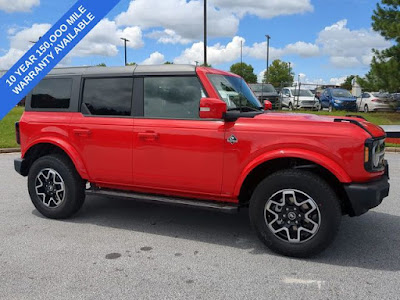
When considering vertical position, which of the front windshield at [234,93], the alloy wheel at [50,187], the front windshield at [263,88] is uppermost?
the front windshield at [263,88]

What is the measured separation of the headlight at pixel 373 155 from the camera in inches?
135

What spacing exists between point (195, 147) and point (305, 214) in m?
1.23

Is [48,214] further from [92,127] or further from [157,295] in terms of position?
[157,295]

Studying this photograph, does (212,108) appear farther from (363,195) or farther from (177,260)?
(363,195)

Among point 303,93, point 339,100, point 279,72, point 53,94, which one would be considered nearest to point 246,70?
point 279,72

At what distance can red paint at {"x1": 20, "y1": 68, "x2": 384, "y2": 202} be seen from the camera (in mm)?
3496

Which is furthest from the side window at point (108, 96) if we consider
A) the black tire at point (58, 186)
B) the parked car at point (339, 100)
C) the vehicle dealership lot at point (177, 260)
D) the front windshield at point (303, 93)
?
the front windshield at point (303, 93)

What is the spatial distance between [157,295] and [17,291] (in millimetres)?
1085

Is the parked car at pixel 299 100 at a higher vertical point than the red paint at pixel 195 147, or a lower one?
higher

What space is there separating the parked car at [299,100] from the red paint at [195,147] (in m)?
22.3

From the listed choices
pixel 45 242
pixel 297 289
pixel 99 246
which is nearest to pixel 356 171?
pixel 297 289

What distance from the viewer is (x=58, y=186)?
4.78 m

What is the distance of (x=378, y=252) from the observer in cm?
381

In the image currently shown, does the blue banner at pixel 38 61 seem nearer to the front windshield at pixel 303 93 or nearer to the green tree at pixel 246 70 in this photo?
the front windshield at pixel 303 93
